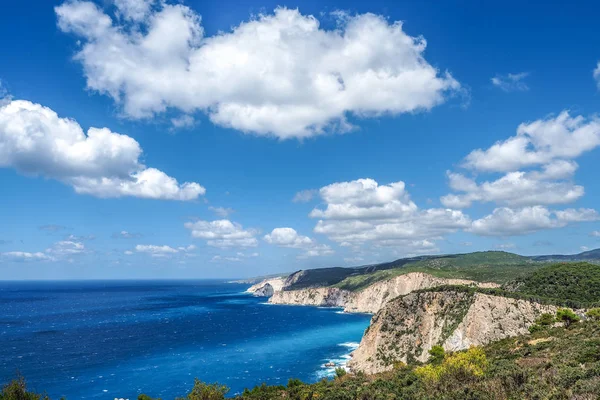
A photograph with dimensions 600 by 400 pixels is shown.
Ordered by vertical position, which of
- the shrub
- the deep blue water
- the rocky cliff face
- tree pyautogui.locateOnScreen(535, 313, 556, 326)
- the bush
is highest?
the shrub

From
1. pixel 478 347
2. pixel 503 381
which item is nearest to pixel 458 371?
pixel 503 381

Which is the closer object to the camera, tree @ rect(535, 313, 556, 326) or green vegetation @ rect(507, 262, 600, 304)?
tree @ rect(535, 313, 556, 326)

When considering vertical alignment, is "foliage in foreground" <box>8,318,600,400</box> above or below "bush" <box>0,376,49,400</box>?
above

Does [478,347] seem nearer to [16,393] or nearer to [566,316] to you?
[566,316]

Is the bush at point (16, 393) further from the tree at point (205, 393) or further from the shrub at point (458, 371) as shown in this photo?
the shrub at point (458, 371)

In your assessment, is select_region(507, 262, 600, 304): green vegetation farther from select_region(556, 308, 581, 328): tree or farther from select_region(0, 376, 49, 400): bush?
select_region(0, 376, 49, 400): bush

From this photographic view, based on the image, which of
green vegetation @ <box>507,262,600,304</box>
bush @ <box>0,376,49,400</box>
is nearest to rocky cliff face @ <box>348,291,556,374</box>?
green vegetation @ <box>507,262,600,304</box>

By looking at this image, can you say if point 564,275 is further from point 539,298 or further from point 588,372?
point 588,372

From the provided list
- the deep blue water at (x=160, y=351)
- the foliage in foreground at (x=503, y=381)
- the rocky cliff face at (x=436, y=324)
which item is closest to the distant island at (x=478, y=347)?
the foliage in foreground at (x=503, y=381)
